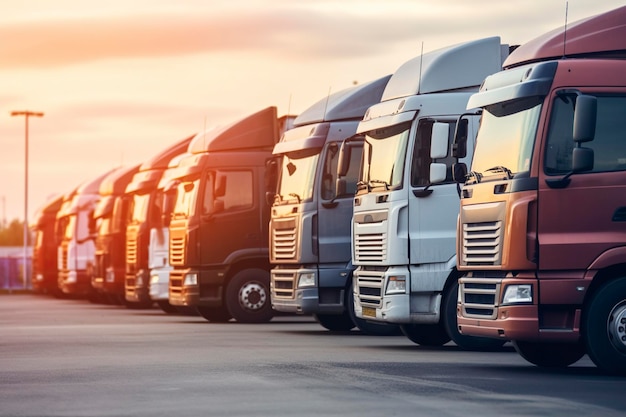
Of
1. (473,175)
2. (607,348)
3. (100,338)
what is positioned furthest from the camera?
(100,338)

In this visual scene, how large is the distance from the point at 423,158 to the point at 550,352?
334 centimetres

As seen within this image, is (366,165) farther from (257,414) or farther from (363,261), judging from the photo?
(257,414)

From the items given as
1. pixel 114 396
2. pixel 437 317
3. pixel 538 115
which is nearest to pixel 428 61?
pixel 437 317

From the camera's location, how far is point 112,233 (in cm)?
3781

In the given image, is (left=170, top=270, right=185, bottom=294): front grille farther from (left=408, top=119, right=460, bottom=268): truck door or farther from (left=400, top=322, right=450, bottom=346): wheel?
(left=408, top=119, right=460, bottom=268): truck door

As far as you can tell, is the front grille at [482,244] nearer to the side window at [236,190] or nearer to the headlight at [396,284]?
the headlight at [396,284]

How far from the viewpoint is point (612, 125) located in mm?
14344

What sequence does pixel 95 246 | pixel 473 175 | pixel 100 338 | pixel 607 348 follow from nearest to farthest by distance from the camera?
1. pixel 607 348
2. pixel 473 175
3. pixel 100 338
4. pixel 95 246

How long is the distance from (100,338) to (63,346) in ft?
6.75

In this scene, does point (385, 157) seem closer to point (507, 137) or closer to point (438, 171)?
point (438, 171)

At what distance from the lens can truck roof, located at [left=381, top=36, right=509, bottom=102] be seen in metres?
18.9

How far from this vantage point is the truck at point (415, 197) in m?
18.0

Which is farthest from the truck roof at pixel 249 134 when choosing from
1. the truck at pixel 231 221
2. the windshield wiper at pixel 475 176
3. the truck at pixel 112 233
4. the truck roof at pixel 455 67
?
the windshield wiper at pixel 475 176

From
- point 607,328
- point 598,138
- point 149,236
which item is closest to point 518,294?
point 607,328
